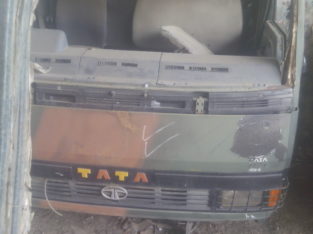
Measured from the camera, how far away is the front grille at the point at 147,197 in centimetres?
221

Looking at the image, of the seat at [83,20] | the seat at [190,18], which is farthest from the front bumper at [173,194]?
the seat at [83,20]

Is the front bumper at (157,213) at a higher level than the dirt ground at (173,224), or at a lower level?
higher

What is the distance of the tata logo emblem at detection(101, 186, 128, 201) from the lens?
2.23 m

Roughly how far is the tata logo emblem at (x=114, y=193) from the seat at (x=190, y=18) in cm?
109

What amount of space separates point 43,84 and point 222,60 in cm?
101

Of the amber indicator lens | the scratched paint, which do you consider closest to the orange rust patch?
the scratched paint

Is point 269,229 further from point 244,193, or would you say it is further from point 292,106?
point 292,106

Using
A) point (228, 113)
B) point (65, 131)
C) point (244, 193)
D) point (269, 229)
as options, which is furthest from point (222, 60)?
point (269, 229)

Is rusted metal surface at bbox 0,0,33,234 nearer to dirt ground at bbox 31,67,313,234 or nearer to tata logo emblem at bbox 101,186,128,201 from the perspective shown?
tata logo emblem at bbox 101,186,128,201

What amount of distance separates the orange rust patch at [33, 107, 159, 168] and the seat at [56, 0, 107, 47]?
3.80ft

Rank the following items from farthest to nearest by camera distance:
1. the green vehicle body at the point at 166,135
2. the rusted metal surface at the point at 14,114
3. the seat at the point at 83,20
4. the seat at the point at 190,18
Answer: the seat at the point at 83,20 < the seat at the point at 190,18 < the green vehicle body at the point at 166,135 < the rusted metal surface at the point at 14,114

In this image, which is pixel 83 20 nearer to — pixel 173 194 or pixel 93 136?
pixel 93 136

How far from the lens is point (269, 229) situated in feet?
9.83

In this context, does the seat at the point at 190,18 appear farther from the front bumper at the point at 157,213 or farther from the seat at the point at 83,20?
the front bumper at the point at 157,213
